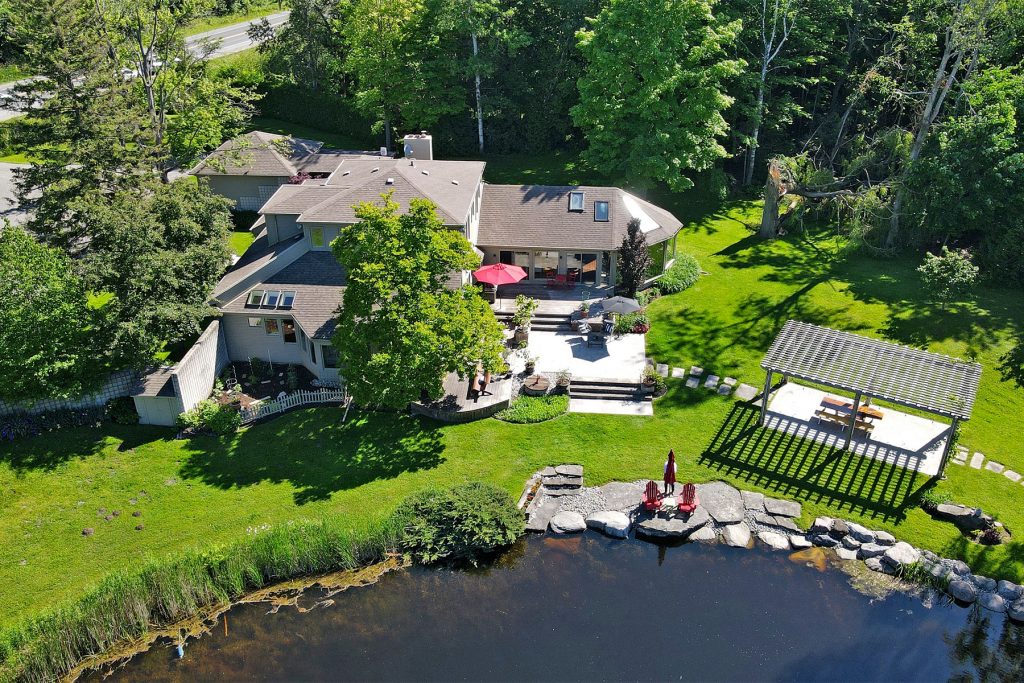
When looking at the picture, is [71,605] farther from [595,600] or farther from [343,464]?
[595,600]

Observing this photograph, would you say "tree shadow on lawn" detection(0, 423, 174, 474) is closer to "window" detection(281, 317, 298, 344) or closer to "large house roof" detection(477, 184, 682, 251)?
"window" detection(281, 317, 298, 344)

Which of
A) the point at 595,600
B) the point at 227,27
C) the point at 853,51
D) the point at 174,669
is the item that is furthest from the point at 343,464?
the point at 227,27

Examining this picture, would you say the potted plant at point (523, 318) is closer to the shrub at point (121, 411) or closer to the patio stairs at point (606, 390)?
the patio stairs at point (606, 390)

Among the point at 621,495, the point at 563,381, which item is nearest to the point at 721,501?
the point at 621,495

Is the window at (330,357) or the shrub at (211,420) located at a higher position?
the window at (330,357)

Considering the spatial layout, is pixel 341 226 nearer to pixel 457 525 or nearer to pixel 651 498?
pixel 457 525

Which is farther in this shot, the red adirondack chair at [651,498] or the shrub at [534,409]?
the shrub at [534,409]

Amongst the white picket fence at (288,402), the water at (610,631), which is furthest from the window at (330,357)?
the water at (610,631)
